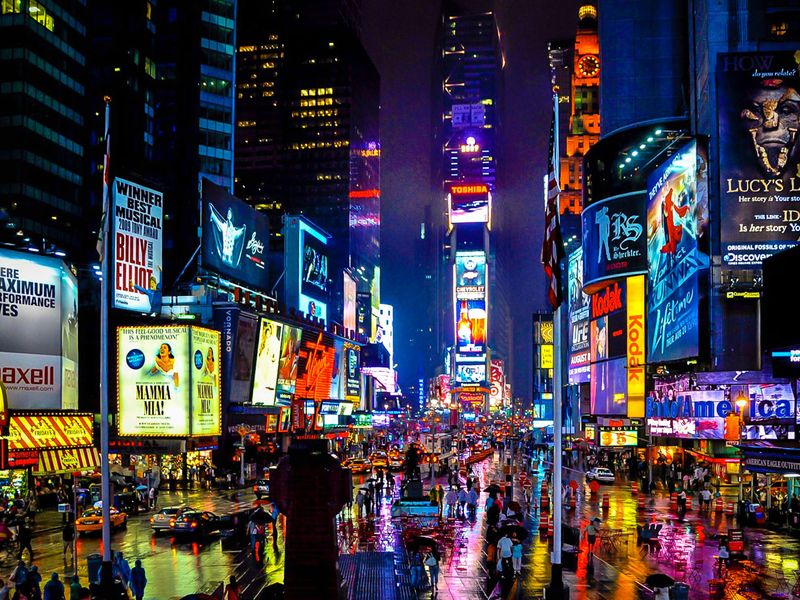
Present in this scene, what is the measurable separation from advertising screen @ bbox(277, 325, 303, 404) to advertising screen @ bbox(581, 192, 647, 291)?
92.5ft

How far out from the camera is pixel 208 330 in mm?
68000

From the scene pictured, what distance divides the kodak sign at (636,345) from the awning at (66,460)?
3758 centimetres

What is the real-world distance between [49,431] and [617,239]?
145 feet

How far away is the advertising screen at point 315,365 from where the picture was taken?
92.9 m

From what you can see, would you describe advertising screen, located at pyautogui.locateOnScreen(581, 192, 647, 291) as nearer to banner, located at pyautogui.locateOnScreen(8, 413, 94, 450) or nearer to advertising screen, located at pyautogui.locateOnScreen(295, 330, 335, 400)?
advertising screen, located at pyautogui.locateOnScreen(295, 330, 335, 400)

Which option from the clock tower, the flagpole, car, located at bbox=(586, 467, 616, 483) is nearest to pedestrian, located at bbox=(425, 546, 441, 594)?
the flagpole

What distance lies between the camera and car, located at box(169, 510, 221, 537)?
38.1 metres

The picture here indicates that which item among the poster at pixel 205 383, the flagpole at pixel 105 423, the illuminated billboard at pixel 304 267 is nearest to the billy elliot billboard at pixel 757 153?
the poster at pixel 205 383

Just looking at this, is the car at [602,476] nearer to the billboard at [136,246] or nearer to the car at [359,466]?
the car at [359,466]

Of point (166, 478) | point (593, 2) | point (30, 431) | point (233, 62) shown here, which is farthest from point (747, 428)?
point (593, 2)

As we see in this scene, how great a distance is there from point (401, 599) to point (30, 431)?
94.4ft

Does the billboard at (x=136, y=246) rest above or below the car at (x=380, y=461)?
above

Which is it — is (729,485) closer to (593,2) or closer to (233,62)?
(233,62)

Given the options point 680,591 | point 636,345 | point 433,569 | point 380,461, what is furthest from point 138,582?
point 380,461
